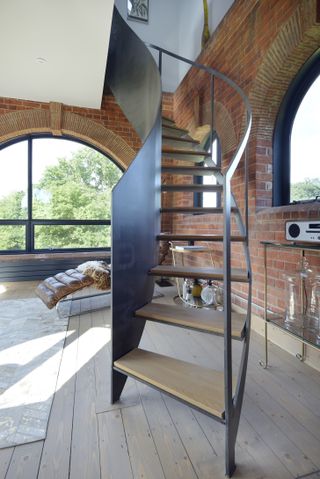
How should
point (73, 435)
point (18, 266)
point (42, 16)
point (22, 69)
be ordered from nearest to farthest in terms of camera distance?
point (73, 435) → point (42, 16) → point (22, 69) → point (18, 266)

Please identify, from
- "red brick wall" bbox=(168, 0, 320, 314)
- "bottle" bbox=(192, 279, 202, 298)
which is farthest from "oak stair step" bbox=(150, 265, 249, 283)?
"bottle" bbox=(192, 279, 202, 298)

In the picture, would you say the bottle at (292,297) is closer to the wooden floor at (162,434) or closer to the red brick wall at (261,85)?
the red brick wall at (261,85)

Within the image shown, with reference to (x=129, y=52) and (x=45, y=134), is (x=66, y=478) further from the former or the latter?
(x=45, y=134)

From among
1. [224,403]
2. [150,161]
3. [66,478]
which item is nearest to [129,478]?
[66,478]

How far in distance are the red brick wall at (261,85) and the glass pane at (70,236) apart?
2467 mm

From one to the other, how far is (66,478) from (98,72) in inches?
162

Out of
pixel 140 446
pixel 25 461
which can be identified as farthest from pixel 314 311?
pixel 25 461

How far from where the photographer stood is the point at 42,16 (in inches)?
103

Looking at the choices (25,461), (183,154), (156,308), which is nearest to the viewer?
(25,461)

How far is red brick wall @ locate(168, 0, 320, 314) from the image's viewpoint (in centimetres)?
231

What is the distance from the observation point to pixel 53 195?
16.1ft

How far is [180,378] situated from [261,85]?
2.79 metres

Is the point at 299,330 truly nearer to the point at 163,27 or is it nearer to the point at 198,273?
the point at 198,273

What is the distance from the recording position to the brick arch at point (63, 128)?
176 inches
